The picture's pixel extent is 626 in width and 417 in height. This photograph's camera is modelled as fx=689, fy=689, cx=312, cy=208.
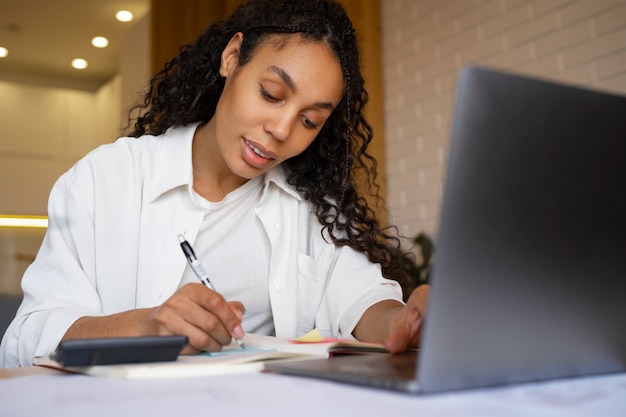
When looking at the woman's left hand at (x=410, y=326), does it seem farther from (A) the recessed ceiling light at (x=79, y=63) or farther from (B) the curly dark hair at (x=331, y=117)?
(A) the recessed ceiling light at (x=79, y=63)

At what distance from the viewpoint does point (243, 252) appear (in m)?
1.40

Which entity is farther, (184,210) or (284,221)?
(284,221)

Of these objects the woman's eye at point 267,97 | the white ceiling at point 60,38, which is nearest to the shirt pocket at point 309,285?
the woman's eye at point 267,97

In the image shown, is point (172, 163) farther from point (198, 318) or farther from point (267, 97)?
point (198, 318)

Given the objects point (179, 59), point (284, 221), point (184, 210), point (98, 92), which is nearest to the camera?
point (184, 210)

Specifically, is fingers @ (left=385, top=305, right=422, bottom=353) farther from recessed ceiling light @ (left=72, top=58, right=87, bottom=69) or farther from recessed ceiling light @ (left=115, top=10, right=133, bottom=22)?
recessed ceiling light @ (left=72, top=58, right=87, bottom=69)

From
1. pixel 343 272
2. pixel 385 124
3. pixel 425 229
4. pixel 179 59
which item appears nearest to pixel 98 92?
pixel 385 124

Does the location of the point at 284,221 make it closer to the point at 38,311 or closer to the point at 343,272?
the point at 343,272

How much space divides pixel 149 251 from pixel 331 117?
0.55 metres

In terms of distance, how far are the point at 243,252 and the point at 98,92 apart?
5436 millimetres

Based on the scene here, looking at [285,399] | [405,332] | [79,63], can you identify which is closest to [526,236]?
[285,399]

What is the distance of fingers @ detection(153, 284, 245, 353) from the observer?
804mm

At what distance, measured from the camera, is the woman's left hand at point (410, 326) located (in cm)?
79

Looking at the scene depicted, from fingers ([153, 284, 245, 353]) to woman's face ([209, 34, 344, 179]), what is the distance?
52 centimetres
